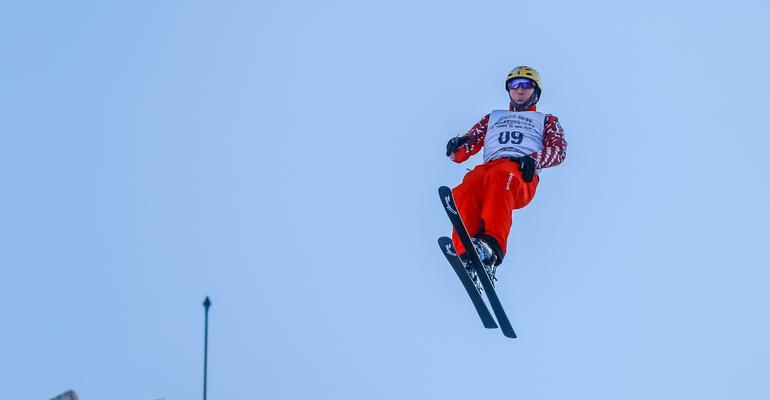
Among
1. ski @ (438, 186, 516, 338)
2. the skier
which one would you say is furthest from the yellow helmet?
ski @ (438, 186, 516, 338)

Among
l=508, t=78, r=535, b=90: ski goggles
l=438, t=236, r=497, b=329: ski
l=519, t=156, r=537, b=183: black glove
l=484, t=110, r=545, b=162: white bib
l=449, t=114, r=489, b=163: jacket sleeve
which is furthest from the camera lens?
l=449, t=114, r=489, b=163: jacket sleeve

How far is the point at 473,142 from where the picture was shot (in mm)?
16359

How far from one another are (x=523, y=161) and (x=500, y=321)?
83.2 inches

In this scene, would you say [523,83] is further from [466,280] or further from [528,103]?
[466,280]

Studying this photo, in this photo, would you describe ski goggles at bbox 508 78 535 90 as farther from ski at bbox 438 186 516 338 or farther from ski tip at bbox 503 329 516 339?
ski tip at bbox 503 329 516 339

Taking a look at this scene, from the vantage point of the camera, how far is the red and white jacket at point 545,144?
1568 cm

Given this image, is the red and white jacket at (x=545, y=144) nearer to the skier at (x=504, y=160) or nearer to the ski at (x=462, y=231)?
the skier at (x=504, y=160)

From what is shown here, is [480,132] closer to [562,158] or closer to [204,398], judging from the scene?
[562,158]

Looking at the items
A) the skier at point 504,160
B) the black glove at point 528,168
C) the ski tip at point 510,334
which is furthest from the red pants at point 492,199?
the ski tip at point 510,334

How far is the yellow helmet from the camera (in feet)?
53.2

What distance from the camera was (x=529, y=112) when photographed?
1612 centimetres

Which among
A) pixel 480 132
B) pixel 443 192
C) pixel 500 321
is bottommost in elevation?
pixel 500 321

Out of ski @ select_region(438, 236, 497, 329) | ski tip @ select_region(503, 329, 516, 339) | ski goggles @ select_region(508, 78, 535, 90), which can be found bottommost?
ski tip @ select_region(503, 329, 516, 339)

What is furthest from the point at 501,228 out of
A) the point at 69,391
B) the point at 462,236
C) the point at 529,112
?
the point at 69,391
